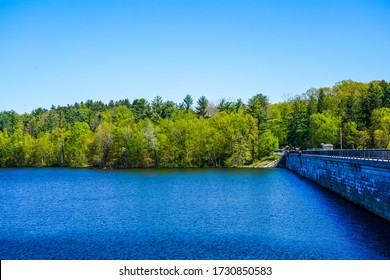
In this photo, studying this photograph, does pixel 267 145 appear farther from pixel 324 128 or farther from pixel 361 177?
pixel 361 177

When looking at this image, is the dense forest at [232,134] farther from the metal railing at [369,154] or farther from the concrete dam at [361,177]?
the metal railing at [369,154]

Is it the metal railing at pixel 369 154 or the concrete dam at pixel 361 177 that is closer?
the concrete dam at pixel 361 177

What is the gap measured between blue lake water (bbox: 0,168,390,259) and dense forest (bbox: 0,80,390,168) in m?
58.9

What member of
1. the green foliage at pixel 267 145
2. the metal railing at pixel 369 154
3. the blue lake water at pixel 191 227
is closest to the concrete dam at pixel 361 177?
the metal railing at pixel 369 154

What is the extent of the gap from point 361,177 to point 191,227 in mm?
14342

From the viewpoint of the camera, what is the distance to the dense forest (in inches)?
4038

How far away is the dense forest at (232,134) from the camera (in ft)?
336

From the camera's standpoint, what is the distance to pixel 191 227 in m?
29.5

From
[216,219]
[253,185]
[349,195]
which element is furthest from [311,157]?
[216,219]

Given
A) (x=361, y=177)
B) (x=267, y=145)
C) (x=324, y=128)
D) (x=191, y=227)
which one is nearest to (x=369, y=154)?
(x=361, y=177)

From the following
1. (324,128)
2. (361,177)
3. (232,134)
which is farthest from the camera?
(232,134)

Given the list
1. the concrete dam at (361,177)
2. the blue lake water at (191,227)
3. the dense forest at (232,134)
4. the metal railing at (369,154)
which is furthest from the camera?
the dense forest at (232,134)

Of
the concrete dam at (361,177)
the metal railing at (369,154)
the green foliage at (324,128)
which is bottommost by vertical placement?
the concrete dam at (361,177)

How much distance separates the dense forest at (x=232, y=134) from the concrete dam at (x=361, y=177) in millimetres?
44819
